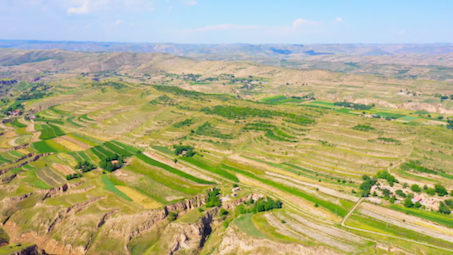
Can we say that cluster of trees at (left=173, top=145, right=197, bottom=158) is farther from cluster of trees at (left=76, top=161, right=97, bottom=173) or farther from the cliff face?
the cliff face

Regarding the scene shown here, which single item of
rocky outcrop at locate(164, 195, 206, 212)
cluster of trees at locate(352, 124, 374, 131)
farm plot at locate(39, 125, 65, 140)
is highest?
cluster of trees at locate(352, 124, 374, 131)

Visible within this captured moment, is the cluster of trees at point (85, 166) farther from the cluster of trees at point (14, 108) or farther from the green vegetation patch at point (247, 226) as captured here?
the cluster of trees at point (14, 108)

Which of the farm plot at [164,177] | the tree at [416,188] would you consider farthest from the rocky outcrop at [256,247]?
the tree at [416,188]

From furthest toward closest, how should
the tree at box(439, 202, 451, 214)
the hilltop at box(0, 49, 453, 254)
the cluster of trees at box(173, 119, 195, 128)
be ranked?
the cluster of trees at box(173, 119, 195, 128) < the tree at box(439, 202, 451, 214) < the hilltop at box(0, 49, 453, 254)

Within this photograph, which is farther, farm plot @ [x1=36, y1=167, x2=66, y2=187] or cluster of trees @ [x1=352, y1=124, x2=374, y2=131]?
cluster of trees @ [x1=352, y1=124, x2=374, y2=131]

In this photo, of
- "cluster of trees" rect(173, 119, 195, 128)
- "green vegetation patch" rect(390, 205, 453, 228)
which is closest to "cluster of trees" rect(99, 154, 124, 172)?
"cluster of trees" rect(173, 119, 195, 128)

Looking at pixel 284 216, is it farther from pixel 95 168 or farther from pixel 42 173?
pixel 42 173
